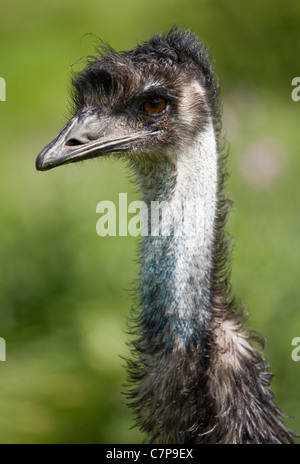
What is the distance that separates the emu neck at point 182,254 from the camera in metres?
2.65

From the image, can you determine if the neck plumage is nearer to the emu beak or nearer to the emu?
the emu

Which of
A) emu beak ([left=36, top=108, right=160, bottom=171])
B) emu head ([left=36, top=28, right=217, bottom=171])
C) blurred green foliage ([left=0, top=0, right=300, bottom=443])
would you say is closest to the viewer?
emu beak ([left=36, top=108, right=160, bottom=171])

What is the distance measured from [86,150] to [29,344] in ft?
5.52

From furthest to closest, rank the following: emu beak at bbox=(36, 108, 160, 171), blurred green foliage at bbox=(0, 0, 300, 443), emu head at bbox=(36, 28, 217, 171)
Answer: blurred green foliage at bbox=(0, 0, 300, 443) → emu head at bbox=(36, 28, 217, 171) → emu beak at bbox=(36, 108, 160, 171)

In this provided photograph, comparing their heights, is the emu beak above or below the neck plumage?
above

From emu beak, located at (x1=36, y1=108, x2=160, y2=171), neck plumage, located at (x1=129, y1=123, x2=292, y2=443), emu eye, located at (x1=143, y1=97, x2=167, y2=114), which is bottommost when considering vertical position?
neck plumage, located at (x1=129, y1=123, x2=292, y2=443)

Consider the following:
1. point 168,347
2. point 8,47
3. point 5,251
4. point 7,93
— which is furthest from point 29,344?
point 8,47

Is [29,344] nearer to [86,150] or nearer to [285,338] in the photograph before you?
[285,338]

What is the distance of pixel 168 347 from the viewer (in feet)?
8.80

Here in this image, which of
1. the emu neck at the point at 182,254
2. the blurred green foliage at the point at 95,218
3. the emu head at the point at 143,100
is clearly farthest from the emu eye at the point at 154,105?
the blurred green foliage at the point at 95,218

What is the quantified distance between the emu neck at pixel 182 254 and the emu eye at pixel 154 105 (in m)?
0.12

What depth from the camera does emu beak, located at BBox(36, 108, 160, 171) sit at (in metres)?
2.57

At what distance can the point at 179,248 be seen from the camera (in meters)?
2.66

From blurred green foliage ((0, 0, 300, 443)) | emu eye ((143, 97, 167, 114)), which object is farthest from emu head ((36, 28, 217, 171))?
blurred green foliage ((0, 0, 300, 443))
